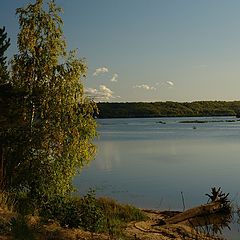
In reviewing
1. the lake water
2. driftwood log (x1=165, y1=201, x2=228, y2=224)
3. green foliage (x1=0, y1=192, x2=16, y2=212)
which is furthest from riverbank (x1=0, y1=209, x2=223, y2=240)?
the lake water

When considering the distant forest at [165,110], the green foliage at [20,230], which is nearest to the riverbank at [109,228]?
the green foliage at [20,230]

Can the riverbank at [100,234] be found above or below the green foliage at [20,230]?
below

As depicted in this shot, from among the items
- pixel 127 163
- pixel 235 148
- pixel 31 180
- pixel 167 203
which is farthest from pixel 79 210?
pixel 235 148

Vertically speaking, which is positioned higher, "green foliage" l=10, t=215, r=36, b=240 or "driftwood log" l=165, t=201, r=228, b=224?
"green foliage" l=10, t=215, r=36, b=240

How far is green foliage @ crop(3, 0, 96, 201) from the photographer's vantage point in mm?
15375

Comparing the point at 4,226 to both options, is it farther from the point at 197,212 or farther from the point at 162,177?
the point at 162,177

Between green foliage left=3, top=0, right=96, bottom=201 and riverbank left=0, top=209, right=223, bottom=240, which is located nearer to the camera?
riverbank left=0, top=209, right=223, bottom=240

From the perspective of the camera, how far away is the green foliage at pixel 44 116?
50.4ft

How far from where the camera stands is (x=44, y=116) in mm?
15672

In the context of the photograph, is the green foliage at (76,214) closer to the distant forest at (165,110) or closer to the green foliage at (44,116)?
the green foliage at (44,116)

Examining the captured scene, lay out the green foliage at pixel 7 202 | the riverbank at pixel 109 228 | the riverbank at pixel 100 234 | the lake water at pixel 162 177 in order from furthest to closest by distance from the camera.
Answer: the lake water at pixel 162 177 → the green foliage at pixel 7 202 → the riverbank at pixel 100 234 → the riverbank at pixel 109 228

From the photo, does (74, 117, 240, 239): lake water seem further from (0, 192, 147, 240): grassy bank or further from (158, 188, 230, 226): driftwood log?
(0, 192, 147, 240): grassy bank

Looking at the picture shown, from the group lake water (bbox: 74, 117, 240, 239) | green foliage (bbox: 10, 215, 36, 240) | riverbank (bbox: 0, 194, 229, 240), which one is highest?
green foliage (bbox: 10, 215, 36, 240)

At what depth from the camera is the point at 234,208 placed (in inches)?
752
